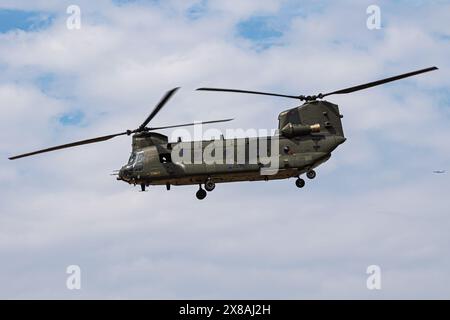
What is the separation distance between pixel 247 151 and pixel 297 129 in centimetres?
461

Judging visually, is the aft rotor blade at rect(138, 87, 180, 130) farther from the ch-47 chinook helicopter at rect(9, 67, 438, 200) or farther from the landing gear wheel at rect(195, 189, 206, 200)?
the landing gear wheel at rect(195, 189, 206, 200)

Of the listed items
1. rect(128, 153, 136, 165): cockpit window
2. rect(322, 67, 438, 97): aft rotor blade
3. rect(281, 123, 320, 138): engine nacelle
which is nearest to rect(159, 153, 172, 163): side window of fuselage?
rect(128, 153, 136, 165): cockpit window

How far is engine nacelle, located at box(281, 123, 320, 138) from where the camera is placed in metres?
90.9

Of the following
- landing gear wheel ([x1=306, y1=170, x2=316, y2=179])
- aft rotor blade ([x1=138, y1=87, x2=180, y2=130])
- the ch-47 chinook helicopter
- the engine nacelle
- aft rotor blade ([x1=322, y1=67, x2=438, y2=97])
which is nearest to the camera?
aft rotor blade ([x1=138, y1=87, x2=180, y2=130])

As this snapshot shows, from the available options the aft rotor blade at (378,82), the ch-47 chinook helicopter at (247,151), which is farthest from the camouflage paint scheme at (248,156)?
the aft rotor blade at (378,82)

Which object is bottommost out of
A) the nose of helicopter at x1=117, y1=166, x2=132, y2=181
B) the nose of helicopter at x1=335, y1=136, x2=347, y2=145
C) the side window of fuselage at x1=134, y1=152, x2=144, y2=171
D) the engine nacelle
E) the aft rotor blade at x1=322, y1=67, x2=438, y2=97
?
the nose of helicopter at x1=117, y1=166, x2=132, y2=181

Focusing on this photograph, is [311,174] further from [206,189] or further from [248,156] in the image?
[206,189]

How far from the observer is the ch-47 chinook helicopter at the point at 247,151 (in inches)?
3514

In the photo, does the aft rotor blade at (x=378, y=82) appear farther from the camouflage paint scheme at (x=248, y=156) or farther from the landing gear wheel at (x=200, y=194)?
the landing gear wheel at (x=200, y=194)

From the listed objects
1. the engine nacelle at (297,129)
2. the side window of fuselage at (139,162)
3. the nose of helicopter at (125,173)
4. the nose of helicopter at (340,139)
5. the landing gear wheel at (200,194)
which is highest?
the engine nacelle at (297,129)

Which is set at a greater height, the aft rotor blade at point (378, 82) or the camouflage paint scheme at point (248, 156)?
the aft rotor blade at point (378, 82)
